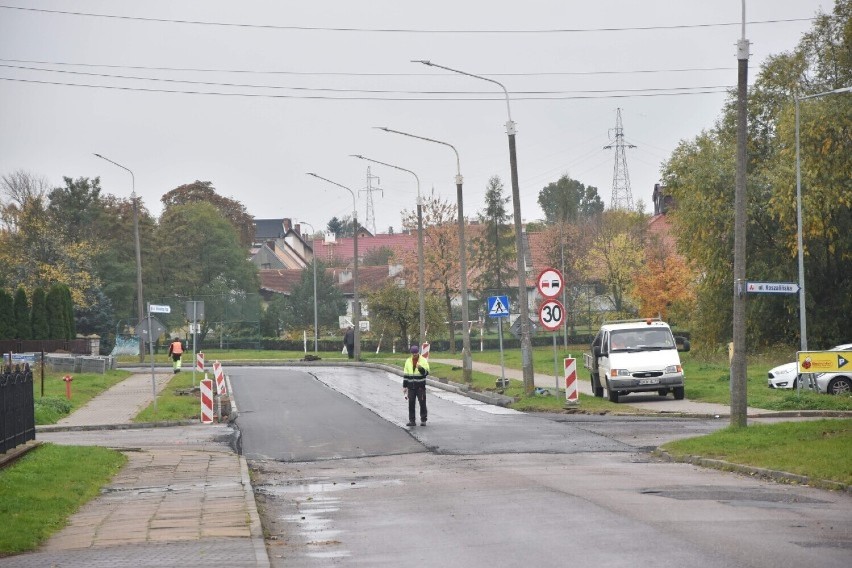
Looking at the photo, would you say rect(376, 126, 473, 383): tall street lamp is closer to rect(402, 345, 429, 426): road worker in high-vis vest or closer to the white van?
the white van

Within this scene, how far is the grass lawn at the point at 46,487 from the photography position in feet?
38.6

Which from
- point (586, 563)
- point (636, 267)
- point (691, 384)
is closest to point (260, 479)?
point (586, 563)

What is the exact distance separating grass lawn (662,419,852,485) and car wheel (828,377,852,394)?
10.2 m

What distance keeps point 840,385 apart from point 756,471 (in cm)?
1544

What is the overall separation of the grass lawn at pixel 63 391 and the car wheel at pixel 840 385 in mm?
18242

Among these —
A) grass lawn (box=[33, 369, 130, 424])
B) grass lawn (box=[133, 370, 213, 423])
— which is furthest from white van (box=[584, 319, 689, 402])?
grass lawn (box=[33, 369, 130, 424])

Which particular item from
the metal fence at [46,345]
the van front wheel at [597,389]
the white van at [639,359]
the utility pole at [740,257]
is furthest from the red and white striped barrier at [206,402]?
the metal fence at [46,345]

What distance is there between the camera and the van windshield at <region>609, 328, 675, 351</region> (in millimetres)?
32188

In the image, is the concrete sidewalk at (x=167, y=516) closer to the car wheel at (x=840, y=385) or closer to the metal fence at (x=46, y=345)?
the car wheel at (x=840, y=385)

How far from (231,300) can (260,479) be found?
6697cm

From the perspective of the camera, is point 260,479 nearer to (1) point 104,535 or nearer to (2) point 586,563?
(1) point 104,535

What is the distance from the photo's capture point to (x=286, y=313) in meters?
91.2

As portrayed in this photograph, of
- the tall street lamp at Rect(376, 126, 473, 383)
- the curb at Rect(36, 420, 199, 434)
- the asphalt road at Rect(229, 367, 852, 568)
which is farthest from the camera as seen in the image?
the tall street lamp at Rect(376, 126, 473, 383)

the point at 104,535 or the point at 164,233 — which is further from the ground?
the point at 164,233
